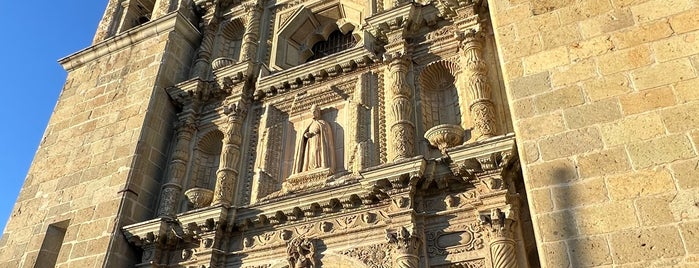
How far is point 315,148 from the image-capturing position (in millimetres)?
9125

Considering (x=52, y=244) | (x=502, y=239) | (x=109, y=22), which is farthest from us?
(x=109, y=22)

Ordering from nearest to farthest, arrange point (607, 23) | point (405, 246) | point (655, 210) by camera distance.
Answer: point (655, 210), point (607, 23), point (405, 246)

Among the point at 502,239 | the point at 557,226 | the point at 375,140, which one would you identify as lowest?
the point at 557,226

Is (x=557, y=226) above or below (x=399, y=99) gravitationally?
below

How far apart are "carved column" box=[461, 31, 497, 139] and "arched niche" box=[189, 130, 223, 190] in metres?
5.08

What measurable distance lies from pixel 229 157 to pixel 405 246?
4118mm

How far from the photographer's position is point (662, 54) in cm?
524

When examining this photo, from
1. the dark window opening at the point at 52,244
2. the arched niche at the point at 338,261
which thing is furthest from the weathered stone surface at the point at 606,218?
the dark window opening at the point at 52,244

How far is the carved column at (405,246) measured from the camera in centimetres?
676

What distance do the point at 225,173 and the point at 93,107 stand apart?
4219mm

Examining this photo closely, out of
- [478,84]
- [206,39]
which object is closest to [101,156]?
[206,39]

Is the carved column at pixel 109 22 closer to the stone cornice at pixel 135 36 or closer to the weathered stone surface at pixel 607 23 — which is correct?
the stone cornice at pixel 135 36

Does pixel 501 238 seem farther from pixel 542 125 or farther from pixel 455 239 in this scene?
pixel 542 125

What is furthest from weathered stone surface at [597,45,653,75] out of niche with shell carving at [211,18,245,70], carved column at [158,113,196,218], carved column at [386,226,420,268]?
niche with shell carving at [211,18,245,70]
